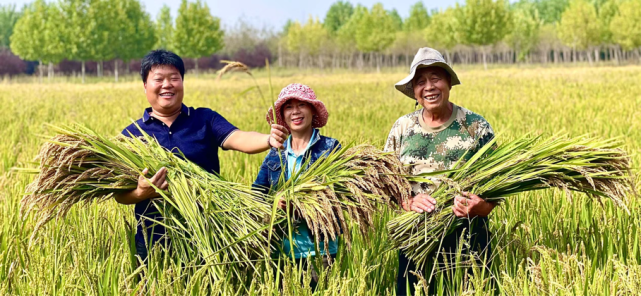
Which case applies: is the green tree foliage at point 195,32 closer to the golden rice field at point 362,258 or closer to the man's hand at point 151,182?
the golden rice field at point 362,258

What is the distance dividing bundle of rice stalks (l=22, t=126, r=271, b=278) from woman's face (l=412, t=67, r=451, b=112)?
87cm

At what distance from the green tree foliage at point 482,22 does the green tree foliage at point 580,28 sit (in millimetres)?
5949

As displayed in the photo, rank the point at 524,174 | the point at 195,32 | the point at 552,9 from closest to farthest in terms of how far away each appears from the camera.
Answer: the point at 524,174
the point at 195,32
the point at 552,9

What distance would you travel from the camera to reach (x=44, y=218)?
87.9 inches

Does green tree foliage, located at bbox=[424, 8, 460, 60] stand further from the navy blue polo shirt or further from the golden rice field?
the navy blue polo shirt

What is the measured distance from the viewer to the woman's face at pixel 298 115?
2379 mm

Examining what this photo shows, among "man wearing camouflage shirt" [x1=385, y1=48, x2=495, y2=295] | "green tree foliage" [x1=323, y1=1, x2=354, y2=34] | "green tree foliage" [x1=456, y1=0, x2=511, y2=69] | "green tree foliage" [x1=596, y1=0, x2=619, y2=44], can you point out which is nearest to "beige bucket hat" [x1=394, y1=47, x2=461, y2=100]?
"man wearing camouflage shirt" [x1=385, y1=48, x2=495, y2=295]

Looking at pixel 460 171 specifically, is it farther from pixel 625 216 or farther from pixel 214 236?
pixel 625 216

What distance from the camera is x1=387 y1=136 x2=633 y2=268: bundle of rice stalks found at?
222cm

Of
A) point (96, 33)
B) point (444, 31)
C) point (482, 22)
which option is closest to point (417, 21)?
point (444, 31)

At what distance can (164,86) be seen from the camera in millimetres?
2492

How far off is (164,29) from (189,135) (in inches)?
1889

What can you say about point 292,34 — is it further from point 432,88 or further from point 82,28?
point 432,88

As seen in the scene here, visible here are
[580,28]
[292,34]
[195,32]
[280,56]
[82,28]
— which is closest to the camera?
[82,28]
